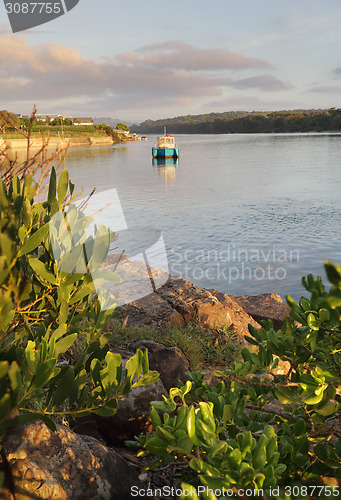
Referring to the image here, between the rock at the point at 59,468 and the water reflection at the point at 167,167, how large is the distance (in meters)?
38.5

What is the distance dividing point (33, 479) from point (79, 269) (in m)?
1.13

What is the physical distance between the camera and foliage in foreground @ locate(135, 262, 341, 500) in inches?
58.4

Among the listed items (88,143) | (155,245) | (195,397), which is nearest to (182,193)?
(155,245)

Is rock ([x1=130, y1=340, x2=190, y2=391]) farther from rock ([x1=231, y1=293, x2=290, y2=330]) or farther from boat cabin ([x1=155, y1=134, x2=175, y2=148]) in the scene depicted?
boat cabin ([x1=155, y1=134, x2=175, y2=148])

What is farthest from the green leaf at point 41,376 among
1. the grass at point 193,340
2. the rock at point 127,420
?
the grass at point 193,340

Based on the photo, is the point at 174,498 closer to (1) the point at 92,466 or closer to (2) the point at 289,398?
(1) the point at 92,466

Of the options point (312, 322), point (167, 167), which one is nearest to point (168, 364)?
point (312, 322)

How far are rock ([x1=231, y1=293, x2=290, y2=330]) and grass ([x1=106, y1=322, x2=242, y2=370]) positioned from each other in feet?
6.18

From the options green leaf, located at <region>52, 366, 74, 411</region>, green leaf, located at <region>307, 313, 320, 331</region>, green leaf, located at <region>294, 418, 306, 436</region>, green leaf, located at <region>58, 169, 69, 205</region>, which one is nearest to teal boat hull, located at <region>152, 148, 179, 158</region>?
green leaf, located at <region>58, 169, 69, 205</region>

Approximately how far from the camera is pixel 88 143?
130 meters

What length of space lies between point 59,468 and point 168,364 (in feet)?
8.52

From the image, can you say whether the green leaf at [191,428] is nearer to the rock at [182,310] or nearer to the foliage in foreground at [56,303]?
the foliage in foreground at [56,303]

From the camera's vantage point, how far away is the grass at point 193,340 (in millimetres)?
5293

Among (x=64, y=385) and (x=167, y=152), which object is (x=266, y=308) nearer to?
(x=64, y=385)
